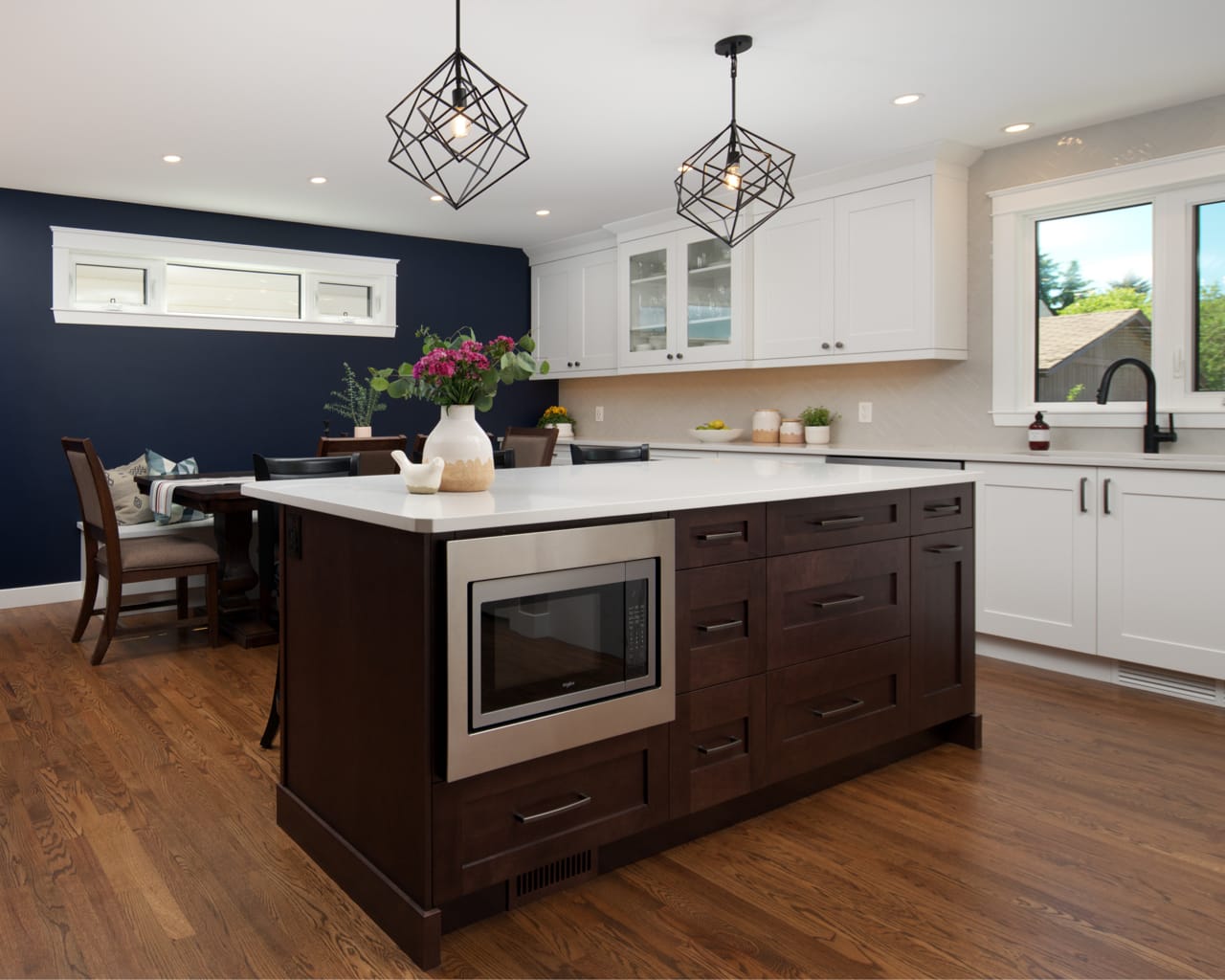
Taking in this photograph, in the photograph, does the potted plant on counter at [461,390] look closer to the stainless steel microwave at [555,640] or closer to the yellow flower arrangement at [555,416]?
the stainless steel microwave at [555,640]

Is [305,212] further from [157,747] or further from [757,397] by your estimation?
[157,747]

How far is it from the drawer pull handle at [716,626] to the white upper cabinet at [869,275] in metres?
2.58

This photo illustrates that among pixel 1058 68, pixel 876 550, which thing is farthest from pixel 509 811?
pixel 1058 68

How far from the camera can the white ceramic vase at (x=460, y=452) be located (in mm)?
2109

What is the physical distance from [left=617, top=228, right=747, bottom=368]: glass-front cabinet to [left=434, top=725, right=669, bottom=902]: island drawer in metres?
3.45

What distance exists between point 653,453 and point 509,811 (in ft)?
12.9

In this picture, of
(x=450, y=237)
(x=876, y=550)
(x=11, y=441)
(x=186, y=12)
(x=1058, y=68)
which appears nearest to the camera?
(x=876, y=550)

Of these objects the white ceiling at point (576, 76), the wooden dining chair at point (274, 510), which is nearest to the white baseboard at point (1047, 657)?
the white ceiling at point (576, 76)

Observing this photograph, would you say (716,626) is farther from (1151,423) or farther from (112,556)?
(112,556)

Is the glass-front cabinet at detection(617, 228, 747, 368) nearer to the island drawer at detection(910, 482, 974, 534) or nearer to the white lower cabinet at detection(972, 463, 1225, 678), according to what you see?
the white lower cabinet at detection(972, 463, 1225, 678)

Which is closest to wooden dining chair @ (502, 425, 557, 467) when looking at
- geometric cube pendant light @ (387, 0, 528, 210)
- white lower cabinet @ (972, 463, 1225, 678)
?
geometric cube pendant light @ (387, 0, 528, 210)

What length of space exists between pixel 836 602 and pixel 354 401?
14.4 ft

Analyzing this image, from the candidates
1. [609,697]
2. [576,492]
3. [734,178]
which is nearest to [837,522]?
[576,492]

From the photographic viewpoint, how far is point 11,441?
16.6 ft
